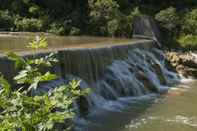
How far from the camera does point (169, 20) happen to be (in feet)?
83.5

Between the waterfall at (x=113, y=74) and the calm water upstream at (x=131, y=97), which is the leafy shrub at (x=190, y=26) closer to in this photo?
the waterfall at (x=113, y=74)

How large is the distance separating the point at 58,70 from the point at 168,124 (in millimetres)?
2604

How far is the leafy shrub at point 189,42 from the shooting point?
2303 centimetres

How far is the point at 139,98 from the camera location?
13797 millimetres

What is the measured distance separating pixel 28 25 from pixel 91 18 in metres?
3.25

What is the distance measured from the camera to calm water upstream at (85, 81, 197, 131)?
1004cm

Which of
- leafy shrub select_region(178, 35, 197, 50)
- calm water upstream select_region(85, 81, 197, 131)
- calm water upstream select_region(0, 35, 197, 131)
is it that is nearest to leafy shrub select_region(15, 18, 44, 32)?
leafy shrub select_region(178, 35, 197, 50)

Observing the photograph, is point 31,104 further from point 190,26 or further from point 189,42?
point 190,26

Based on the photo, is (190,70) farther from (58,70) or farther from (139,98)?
(58,70)

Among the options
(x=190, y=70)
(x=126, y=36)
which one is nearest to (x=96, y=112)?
(x=190, y=70)

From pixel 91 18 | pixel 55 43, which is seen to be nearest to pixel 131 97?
pixel 55 43

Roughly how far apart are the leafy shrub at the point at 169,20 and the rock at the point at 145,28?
0.43 metres

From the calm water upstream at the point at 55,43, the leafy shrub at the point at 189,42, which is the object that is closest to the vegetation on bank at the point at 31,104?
the calm water upstream at the point at 55,43

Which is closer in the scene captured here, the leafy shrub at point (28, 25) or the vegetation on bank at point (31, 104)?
the vegetation on bank at point (31, 104)
